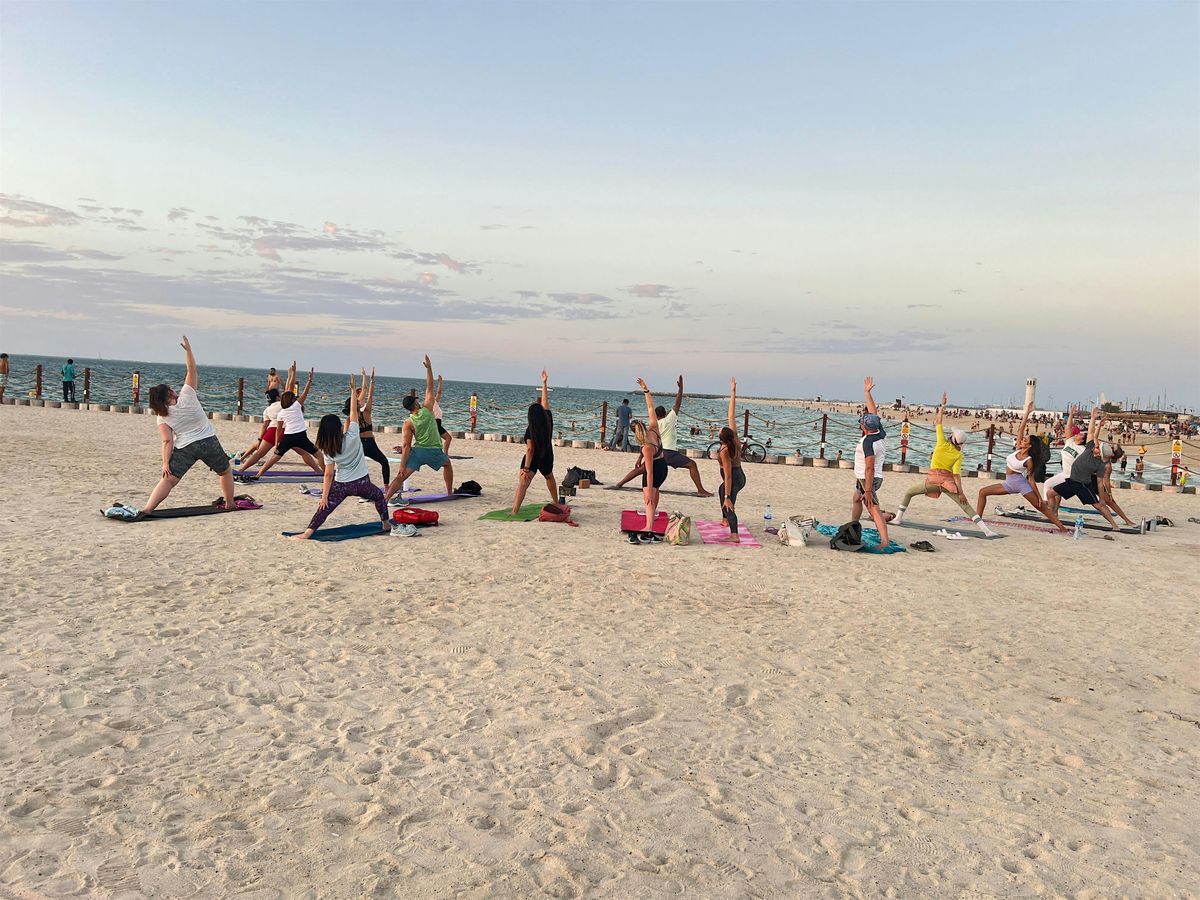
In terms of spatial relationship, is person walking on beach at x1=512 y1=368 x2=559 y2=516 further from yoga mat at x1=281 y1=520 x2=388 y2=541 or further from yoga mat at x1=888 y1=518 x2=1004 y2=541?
yoga mat at x1=888 y1=518 x2=1004 y2=541

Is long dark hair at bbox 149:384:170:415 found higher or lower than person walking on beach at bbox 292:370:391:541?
higher

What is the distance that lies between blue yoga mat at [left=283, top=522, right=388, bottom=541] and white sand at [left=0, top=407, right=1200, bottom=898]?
61 centimetres

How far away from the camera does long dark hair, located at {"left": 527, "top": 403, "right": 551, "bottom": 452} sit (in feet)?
32.8

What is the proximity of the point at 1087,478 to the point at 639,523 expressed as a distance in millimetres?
7307

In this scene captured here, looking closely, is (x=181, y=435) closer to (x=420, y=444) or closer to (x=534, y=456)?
(x=420, y=444)

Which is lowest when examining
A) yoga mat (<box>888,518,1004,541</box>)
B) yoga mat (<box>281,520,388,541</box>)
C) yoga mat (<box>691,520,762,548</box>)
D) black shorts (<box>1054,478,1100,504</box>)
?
yoga mat (<box>888,518,1004,541</box>)

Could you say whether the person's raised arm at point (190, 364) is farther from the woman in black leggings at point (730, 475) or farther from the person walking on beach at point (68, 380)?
the person walking on beach at point (68, 380)

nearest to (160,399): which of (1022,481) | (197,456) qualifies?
(197,456)

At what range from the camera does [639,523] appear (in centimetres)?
997

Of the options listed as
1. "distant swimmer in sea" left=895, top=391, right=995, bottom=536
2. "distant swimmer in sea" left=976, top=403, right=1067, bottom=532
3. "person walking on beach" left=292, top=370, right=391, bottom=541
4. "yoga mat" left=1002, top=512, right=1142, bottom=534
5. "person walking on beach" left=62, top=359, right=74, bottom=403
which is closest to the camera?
"person walking on beach" left=292, top=370, right=391, bottom=541

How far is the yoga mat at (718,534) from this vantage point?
968 cm

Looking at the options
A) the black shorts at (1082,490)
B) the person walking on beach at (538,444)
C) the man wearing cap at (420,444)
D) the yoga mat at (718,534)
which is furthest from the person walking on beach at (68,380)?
the black shorts at (1082,490)

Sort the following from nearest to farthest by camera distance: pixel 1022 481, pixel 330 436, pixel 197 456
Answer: pixel 330 436, pixel 197 456, pixel 1022 481

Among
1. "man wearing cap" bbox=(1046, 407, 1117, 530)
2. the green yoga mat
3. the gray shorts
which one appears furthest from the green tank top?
"man wearing cap" bbox=(1046, 407, 1117, 530)
